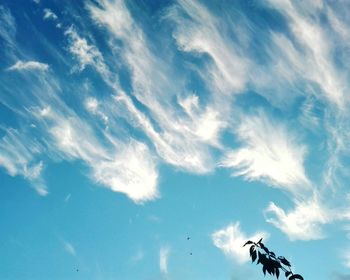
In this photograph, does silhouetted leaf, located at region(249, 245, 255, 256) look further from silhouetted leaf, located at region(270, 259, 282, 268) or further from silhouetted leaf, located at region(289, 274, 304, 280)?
silhouetted leaf, located at region(289, 274, 304, 280)

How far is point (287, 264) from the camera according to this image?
24.0ft

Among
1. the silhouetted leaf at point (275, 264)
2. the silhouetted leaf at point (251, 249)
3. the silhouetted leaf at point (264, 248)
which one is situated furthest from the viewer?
the silhouetted leaf at point (251, 249)

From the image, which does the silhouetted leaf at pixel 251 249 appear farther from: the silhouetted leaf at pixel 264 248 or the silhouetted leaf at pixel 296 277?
the silhouetted leaf at pixel 296 277

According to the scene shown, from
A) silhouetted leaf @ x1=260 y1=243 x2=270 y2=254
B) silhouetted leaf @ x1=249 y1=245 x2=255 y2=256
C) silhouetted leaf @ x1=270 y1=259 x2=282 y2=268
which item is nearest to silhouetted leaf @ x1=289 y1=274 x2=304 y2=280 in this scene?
silhouetted leaf @ x1=270 y1=259 x2=282 y2=268

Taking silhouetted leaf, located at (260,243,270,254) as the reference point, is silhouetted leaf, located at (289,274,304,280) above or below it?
below

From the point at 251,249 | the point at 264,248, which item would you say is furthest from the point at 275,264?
the point at 251,249

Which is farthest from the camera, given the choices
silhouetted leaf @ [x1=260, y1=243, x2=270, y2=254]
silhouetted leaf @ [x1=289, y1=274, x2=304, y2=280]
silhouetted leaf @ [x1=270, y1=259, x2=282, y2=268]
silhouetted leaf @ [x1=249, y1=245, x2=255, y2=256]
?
silhouetted leaf @ [x1=249, y1=245, x2=255, y2=256]

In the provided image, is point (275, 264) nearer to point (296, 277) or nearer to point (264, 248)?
point (264, 248)

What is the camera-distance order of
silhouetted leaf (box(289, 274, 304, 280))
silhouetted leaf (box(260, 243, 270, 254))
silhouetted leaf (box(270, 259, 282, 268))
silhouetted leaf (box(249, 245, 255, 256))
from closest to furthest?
silhouetted leaf (box(289, 274, 304, 280)), silhouetted leaf (box(270, 259, 282, 268)), silhouetted leaf (box(260, 243, 270, 254)), silhouetted leaf (box(249, 245, 255, 256))

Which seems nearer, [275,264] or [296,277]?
[296,277]

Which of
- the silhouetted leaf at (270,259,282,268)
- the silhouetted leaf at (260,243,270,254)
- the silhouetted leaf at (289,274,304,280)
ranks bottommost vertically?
the silhouetted leaf at (289,274,304,280)

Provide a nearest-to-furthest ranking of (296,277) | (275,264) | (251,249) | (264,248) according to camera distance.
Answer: (296,277) < (275,264) < (264,248) < (251,249)

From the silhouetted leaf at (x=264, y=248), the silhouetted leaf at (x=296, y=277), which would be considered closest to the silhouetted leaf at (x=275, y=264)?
the silhouetted leaf at (x=264, y=248)

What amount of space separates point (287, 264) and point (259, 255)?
812mm
